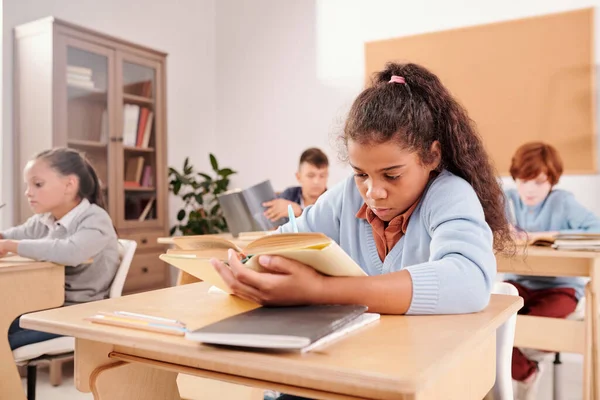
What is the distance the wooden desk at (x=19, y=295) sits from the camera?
5.36 ft

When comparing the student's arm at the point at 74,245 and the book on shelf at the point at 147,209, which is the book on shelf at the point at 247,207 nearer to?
the student's arm at the point at 74,245

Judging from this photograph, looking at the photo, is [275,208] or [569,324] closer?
[569,324]

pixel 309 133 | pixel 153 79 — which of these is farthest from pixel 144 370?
pixel 309 133

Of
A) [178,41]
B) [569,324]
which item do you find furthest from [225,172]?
[569,324]

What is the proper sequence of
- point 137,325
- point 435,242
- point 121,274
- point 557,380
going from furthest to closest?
1. point 557,380
2. point 121,274
3. point 435,242
4. point 137,325

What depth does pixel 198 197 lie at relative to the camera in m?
4.09

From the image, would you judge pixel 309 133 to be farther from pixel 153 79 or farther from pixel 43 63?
pixel 43 63

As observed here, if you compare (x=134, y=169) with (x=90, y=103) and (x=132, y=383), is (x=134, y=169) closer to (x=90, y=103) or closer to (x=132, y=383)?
(x=90, y=103)

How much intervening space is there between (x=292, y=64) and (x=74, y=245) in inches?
111

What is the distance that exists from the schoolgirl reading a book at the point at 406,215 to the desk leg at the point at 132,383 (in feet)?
0.87

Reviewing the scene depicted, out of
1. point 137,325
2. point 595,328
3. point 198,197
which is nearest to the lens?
point 137,325

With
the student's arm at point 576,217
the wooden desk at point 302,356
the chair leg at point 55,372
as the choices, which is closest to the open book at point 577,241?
the student's arm at point 576,217

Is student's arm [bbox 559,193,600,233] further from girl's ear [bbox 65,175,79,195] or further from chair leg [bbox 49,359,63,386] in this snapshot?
chair leg [bbox 49,359,63,386]

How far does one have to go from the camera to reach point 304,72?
4238 millimetres
